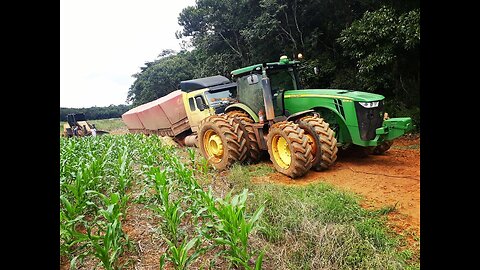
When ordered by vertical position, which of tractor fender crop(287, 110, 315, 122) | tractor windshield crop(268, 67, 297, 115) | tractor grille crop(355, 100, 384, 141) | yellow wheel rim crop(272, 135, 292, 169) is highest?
tractor windshield crop(268, 67, 297, 115)

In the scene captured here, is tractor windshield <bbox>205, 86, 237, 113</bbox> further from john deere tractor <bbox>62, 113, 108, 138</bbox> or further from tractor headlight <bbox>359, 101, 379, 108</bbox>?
john deere tractor <bbox>62, 113, 108, 138</bbox>

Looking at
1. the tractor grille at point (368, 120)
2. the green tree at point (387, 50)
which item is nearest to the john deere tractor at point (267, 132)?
the tractor grille at point (368, 120)

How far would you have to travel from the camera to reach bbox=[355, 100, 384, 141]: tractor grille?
179 inches

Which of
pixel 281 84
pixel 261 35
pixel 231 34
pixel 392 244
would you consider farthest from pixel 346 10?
pixel 392 244

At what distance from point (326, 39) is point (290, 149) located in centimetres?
935

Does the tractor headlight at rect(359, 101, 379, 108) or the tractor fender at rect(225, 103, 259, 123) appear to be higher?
the tractor fender at rect(225, 103, 259, 123)

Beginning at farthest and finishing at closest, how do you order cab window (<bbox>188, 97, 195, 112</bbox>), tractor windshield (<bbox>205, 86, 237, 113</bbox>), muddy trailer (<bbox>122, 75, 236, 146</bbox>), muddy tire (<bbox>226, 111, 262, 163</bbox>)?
cab window (<bbox>188, 97, 195, 112</bbox>) < muddy trailer (<bbox>122, 75, 236, 146</bbox>) < tractor windshield (<bbox>205, 86, 237, 113</bbox>) < muddy tire (<bbox>226, 111, 262, 163</bbox>)

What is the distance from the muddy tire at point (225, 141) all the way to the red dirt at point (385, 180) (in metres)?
0.86

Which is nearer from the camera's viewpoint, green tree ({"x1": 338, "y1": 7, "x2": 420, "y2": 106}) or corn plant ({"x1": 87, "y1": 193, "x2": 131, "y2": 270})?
corn plant ({"x1": 87, "y1": 193, "x2": 131, "y2": 270})

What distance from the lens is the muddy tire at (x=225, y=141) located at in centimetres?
554

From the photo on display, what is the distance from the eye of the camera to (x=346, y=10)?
1128cm

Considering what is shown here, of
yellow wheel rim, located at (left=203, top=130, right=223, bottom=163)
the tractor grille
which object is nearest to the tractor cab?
yellow wheel rim, located at (left=203, top=130, right=223, bottom=163)

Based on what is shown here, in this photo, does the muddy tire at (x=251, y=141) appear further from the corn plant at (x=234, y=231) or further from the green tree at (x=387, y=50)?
the green tree at (x=387, y=50)

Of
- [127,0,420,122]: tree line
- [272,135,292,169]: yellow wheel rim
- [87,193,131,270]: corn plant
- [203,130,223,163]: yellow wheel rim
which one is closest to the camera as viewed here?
[87,193,131,270]: corn plant
